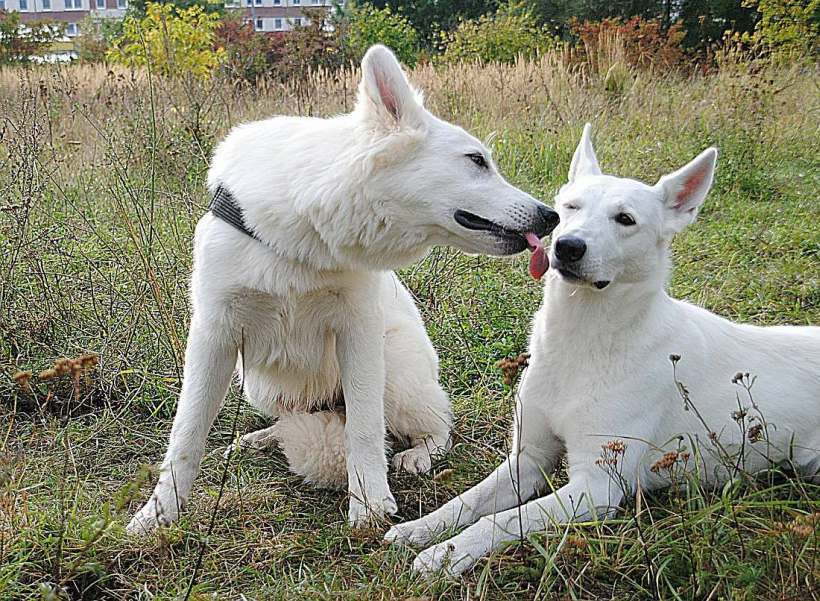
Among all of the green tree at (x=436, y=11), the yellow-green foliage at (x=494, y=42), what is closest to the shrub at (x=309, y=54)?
the yellow-green foliage at (x=494, y=42)

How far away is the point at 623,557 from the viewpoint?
2.41 metres

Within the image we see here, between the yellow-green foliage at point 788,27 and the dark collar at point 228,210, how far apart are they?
359 inches

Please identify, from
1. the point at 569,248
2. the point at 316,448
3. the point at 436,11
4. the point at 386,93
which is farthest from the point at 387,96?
the point at 436,11

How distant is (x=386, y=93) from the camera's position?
2.61 meters

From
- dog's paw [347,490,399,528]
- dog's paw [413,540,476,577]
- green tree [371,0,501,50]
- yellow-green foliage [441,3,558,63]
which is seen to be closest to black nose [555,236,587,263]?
dog's paw [413,540,476,577]

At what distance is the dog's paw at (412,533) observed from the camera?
8.64 ft

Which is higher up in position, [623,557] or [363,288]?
[363,288]

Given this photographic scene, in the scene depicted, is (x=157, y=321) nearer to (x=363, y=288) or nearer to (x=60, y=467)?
(x=60, y=467)

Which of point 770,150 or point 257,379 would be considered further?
point 770,150

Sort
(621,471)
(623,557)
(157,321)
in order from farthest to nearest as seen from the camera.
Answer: (157,321) → (621,471) → (623,557)

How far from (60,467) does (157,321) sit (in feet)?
3.84

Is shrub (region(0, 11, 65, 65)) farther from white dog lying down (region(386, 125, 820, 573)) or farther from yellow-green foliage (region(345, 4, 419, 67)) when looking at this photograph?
white dog lying down (region(386, 125, 820, 573))

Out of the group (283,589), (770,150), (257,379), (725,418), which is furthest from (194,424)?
(770,150)

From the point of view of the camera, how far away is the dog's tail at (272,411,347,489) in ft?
10.1
